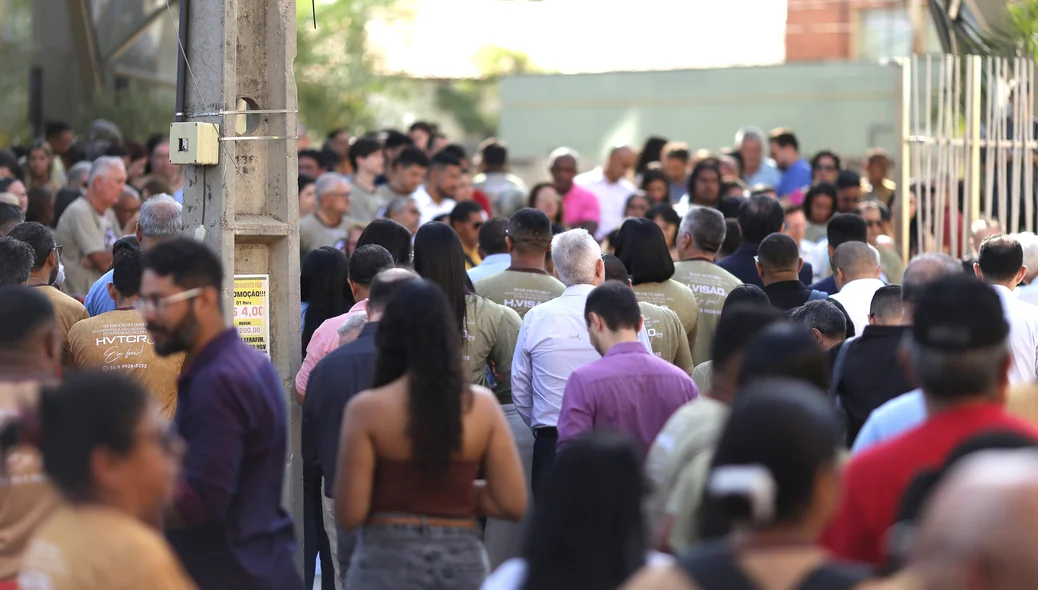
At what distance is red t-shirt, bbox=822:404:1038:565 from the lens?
366 centimetres

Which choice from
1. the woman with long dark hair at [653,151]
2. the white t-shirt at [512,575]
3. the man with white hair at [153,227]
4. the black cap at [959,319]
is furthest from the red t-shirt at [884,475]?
the woman with long dark hair at [653,151]

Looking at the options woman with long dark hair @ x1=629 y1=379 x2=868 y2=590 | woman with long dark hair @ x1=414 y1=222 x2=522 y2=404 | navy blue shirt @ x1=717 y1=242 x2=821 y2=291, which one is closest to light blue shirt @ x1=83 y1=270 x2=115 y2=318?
woman with long dark hair @ x1=414 y1=222 x2=522 y2=404

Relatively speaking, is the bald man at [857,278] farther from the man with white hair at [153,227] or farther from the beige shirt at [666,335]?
the man with white hair at [153,227]

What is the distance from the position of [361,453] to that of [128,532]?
1.28m

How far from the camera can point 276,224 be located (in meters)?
7.03

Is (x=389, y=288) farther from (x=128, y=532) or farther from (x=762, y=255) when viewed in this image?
(x=762, y=255)

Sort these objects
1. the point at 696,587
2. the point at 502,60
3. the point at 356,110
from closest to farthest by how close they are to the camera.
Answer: the point at 696,587
the point at 356,110
the point at 502,60

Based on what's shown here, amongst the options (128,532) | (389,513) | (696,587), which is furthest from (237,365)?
(696,587)

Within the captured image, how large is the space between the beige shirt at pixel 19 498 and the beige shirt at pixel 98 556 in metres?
1.08

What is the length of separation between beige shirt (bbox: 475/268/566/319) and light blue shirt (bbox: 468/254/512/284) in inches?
25.1

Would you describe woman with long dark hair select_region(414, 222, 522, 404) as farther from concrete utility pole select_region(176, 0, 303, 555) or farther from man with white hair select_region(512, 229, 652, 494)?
concrete utility pole select_region(176, 0, 303, 555)

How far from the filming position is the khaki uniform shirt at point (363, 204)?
42.3ft

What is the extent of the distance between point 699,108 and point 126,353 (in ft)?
54.7

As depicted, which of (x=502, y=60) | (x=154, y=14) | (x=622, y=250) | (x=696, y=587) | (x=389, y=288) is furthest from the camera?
(x=502, y=60)
